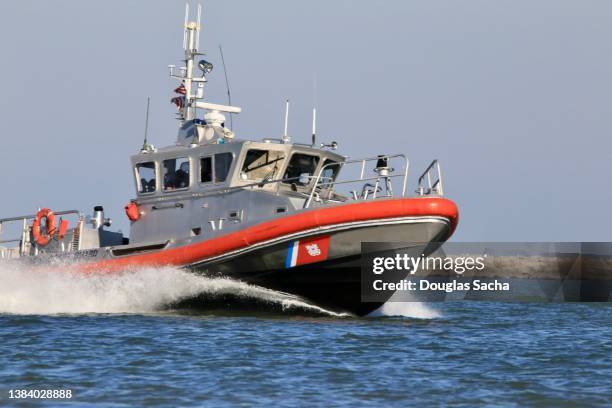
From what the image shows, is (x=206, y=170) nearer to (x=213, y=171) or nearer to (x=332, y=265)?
(x=213, y=171)

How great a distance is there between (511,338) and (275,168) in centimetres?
435

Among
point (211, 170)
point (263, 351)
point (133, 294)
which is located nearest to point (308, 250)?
point (211, 170)

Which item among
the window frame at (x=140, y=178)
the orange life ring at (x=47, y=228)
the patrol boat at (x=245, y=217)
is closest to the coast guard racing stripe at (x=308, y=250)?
the patrol boat at (x=245, y=217)

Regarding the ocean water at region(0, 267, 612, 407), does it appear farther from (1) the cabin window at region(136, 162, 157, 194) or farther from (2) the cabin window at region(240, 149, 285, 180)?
(2) the cabin window at region(240, 149, 285, 180)

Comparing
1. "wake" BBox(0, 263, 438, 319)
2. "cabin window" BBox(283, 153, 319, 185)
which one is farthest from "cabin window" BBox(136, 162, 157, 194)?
"cabin window" BBox(283, 153, 319, 185)

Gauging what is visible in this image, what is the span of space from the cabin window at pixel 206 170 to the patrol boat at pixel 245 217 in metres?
0.02

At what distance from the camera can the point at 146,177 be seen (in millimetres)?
16031

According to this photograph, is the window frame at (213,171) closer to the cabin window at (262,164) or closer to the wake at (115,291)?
the cabin window at (262,164)

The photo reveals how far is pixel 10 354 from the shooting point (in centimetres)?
1083

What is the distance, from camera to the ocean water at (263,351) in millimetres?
8914

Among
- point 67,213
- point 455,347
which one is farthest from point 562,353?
point 67,213

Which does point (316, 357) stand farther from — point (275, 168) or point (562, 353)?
point (275, 168)

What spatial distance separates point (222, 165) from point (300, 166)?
3.90ft

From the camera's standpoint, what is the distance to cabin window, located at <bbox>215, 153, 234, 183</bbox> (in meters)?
14.9
